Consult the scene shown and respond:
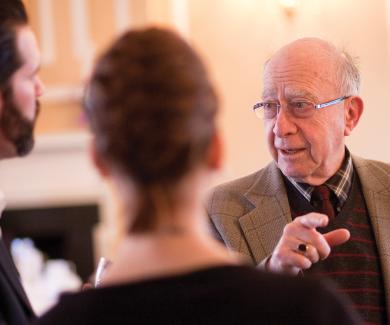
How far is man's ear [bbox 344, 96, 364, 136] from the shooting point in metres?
2.00

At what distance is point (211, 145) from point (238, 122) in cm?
284

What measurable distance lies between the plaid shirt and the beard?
2.92ft

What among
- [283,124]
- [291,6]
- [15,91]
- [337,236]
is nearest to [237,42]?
[291,6]

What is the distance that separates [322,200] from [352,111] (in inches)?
11.9

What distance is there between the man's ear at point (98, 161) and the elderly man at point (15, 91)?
376mm

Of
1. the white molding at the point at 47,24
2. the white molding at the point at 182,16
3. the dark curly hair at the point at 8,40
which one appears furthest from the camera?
the white molding at the point at 47,24

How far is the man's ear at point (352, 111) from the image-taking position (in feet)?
6.57

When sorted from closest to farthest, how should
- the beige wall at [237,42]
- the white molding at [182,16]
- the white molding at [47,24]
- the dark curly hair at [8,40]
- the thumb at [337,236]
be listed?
the dark curly hair at [8,40]
the thumb at [337,236]
the beige wall at [237,42]
the white molding at [182,16]
the white molding at [47,24]

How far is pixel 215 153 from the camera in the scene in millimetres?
889

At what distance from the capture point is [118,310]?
32.9 inches

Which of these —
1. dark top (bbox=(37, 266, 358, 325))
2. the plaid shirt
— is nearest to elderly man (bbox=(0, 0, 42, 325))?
dark top (bbox=(37, 266, 358, 325))

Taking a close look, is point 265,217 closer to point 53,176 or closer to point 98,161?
→ point 98,161

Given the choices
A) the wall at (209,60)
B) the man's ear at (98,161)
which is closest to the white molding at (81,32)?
the wall at (209,60)

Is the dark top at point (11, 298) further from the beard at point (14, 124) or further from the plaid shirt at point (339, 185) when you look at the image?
the plaid shirt at point (339, 185)
